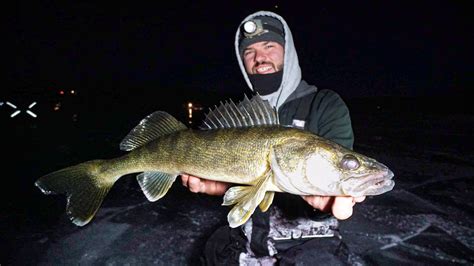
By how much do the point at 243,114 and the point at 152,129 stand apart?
102 centimetres

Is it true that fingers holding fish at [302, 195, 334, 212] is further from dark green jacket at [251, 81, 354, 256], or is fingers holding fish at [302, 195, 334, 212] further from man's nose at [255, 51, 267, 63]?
man's nose at [255, 51, 267, 63]

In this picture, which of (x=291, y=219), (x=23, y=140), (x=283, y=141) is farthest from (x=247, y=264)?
(x=23, y=140)

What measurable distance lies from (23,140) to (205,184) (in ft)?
42.8

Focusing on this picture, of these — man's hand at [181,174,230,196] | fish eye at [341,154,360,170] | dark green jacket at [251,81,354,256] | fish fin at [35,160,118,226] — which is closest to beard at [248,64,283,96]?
dark green jacket at [251,81,354,256]

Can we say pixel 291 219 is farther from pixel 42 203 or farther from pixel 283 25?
pixel 42 203

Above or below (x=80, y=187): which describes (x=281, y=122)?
above

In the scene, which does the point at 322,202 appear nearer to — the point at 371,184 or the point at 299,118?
the point at 371,184

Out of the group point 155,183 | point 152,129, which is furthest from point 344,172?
point 152,129

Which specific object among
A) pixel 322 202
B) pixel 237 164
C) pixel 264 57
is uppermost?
pixel 264 57

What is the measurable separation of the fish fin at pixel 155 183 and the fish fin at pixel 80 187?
36cm

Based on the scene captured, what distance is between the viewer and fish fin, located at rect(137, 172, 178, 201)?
284 centimetres

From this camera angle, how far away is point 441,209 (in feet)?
17.1

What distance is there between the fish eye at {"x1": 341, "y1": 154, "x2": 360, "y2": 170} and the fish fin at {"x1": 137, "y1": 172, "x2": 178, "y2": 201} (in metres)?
1.51

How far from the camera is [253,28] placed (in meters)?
3.41
